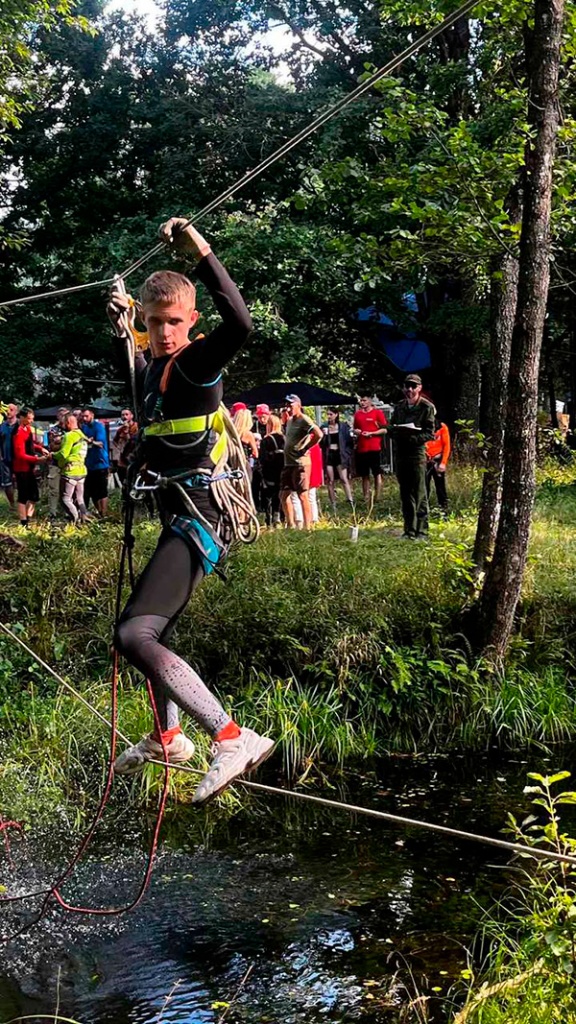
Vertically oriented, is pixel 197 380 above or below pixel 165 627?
above

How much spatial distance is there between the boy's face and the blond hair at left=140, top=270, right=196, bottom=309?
0.01 meters

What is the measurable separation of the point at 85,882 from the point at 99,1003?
5.08 ft

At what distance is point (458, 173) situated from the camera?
9.58m

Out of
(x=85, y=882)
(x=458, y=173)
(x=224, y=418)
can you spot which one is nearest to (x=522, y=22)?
(x=458, y=173)

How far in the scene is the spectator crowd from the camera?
471 inches

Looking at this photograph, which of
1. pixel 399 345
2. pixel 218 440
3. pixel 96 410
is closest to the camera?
pixel 218 440

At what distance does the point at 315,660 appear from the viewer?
951cm

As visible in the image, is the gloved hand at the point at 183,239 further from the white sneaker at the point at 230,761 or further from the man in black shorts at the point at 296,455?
the man in black shorts at the point at 296,455

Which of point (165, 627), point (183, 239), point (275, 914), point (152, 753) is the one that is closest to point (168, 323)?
point (183, 239)

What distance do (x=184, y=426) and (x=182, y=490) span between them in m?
0.23

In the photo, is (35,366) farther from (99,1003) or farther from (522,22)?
(99,1003)

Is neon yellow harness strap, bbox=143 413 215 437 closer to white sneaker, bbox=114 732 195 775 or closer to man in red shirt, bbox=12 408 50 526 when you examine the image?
white sneaker, bbox=114 732 195 775

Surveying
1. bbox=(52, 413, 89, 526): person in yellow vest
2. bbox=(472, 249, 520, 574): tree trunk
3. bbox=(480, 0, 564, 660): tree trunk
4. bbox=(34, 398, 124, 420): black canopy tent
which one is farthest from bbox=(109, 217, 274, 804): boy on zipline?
bbox=(34, 398, 124, 420): black canopy tent

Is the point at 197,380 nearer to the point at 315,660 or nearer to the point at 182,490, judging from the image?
the point at 182,490
